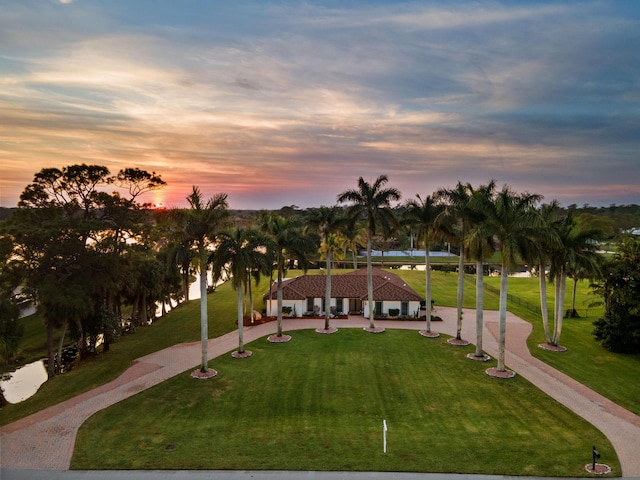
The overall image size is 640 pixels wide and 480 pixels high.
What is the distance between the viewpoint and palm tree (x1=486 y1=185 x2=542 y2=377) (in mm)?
24828

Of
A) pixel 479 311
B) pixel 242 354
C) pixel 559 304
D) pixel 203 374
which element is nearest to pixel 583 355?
pixel 559 304

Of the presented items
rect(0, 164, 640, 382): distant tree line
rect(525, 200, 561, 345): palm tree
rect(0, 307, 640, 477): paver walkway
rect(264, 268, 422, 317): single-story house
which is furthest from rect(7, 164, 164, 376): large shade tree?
rect(525, 200, 561, 345): palm tree

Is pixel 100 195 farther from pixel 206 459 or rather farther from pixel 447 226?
pixel 447 226

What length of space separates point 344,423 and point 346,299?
78.6ft

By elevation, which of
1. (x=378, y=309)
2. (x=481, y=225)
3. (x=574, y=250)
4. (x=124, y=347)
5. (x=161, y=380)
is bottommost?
(x=124, y=347)

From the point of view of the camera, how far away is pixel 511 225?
25328 millimetres

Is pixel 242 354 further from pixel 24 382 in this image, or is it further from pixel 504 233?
pixel 504 233

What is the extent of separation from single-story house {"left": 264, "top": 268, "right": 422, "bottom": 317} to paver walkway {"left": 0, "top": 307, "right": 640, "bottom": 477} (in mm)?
5708

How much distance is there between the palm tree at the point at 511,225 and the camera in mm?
24828

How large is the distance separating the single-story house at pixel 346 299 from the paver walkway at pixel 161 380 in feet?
18.7

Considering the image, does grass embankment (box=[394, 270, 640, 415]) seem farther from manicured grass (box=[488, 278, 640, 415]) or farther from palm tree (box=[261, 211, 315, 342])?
palm tree (box=[261, 211, 315, 342])

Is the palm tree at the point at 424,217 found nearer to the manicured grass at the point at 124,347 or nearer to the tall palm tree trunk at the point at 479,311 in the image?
the tall palm tree trunk at the point at 479,311

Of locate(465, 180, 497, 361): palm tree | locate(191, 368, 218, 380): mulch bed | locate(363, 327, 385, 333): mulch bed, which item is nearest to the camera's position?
locate(465, 180, 497, 361): palm tree

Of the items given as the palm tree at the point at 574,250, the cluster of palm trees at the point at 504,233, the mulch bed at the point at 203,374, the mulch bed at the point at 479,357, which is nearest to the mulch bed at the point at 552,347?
the cluster of palm trees at the point at 504,233
